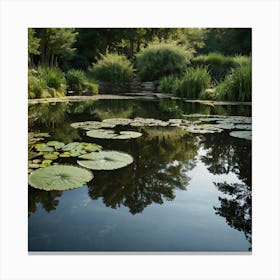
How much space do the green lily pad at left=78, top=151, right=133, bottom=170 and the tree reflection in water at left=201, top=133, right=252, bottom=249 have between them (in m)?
0.70

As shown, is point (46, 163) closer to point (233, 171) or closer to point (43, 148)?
point (43, 148)

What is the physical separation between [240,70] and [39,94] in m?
3.55

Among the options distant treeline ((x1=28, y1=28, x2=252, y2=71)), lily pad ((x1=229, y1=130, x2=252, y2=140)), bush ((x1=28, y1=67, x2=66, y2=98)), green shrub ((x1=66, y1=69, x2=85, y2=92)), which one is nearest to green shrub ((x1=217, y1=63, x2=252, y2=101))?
distant treeline ((x1=28, y1=28, x2=252, y2=71))

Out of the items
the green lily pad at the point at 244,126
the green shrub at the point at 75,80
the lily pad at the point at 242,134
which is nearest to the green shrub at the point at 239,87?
the green lily pad at the point at 244,126

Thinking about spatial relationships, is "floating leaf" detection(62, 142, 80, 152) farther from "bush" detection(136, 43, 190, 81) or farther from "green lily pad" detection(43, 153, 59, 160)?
"bush" detection(136, 43, 190, 81)

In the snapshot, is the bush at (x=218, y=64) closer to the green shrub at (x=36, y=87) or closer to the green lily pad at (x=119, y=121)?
the green shrub at (x=36, y=87)

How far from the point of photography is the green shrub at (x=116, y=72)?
651 centimetres

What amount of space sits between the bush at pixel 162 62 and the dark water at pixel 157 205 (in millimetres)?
5119
